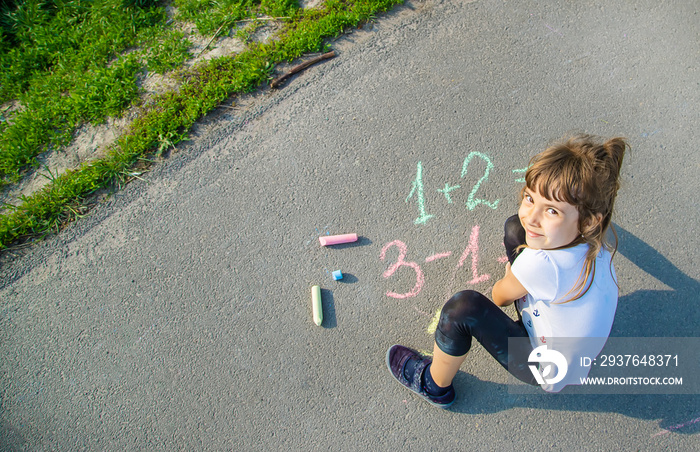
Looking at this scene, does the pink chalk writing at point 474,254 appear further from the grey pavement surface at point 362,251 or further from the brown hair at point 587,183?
the brown hair at point 587,183

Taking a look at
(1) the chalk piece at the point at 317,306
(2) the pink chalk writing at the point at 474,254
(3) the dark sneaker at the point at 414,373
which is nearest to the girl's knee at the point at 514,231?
(2) the pink chalk writing at the point at 474,254

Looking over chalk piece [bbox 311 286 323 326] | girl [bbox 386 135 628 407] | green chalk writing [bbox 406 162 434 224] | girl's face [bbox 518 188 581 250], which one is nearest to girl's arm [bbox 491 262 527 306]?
girl [bbox 386 135 628 407]

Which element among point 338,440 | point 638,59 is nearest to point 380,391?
point 338,440

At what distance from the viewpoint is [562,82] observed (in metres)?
3.06

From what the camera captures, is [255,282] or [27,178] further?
[27,178]

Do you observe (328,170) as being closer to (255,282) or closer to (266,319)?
(255,282)

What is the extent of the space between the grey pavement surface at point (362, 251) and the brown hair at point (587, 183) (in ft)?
3.09

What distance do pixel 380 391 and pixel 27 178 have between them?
9.32 feet

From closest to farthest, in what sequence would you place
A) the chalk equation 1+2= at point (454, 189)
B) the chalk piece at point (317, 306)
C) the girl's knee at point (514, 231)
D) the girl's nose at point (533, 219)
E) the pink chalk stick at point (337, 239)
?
1. the girl's nose at point (533, 219)
2. the girl's knee at point (514, 231)
3. the chalk piece at point (317, 306)
4. the pink chalk stick at point (337, 239)
5. the chalk equation 1+2= at point (454, 189)

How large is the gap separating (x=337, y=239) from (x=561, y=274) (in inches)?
53.4

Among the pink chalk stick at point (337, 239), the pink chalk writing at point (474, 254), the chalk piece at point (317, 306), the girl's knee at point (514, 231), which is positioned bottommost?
the pink chalk writing at point (474, 254)

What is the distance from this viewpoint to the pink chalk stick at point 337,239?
271cm

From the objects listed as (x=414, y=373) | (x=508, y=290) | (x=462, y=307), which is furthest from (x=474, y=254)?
(x=414, y=373)

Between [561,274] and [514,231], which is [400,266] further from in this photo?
[561,274]
